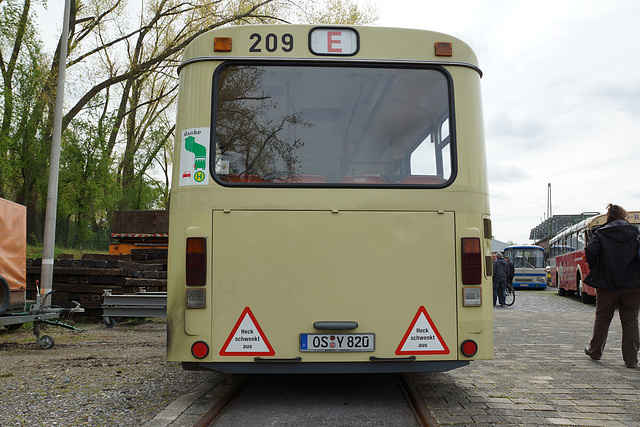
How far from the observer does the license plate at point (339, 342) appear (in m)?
4.52

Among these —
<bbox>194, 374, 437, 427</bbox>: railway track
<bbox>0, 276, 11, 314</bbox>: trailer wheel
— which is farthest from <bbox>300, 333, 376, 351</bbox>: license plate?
<bbox>0, 276, 11, 314</bbox>: trailer wheel

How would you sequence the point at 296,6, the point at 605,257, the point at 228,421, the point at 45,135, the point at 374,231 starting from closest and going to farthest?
the point at 228,421 < the point at 374,231 < the point at 605,257 < the point at 45,135 < the point at 296,6

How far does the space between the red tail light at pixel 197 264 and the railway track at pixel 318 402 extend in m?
0.98

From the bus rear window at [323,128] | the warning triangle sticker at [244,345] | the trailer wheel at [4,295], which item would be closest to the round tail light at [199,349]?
the warning triangle sticker at [244,345]

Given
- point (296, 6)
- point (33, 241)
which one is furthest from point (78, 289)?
point (296, 6)

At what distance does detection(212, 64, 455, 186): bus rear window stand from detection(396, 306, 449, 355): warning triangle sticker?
3.51 ft

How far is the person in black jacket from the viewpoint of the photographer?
6770 millimetres

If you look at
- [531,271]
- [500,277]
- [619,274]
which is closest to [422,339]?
[619,274]

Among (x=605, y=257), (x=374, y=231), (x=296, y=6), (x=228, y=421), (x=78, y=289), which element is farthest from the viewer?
(x=296, y=6)

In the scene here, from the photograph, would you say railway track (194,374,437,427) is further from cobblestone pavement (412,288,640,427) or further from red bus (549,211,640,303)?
red bus (549,211,640,303)

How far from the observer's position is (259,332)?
4523 millimetres

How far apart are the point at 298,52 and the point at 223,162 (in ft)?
3.54

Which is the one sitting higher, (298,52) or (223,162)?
(298,52)

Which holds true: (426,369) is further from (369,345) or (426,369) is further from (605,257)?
(605,257)
